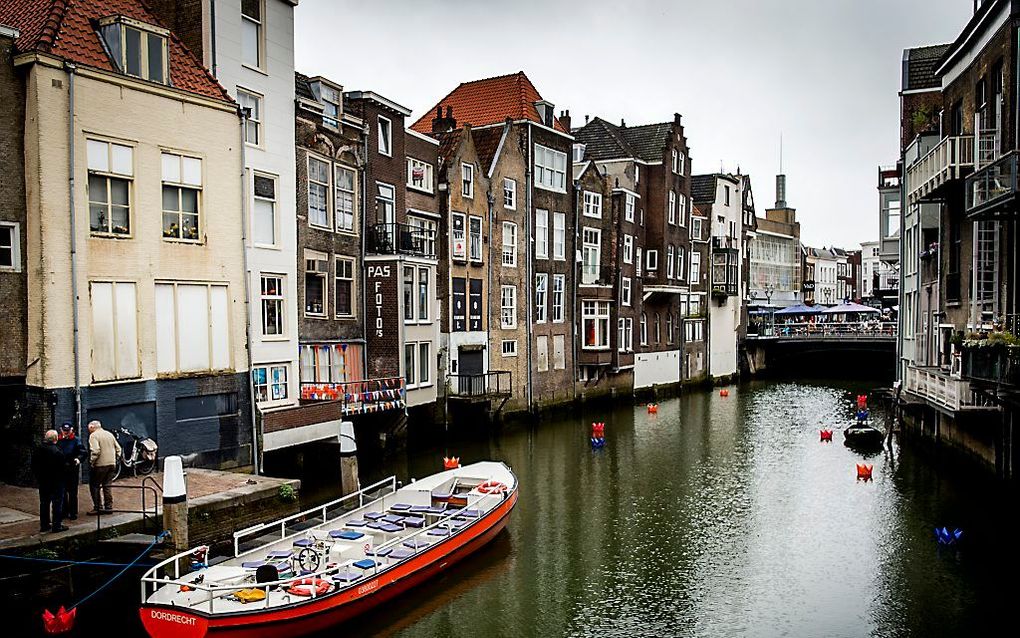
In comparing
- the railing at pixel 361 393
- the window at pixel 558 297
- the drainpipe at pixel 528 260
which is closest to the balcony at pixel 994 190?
the railing at pixel 361 393

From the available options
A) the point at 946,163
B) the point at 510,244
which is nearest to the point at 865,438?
the point at 946,163

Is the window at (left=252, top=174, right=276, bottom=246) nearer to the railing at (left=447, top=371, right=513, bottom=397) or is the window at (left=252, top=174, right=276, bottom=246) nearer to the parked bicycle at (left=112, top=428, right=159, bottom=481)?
the parked bicycle at (left=112, top=428, right=159, bottom=481)

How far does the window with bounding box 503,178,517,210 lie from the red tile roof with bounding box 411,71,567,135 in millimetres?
3301

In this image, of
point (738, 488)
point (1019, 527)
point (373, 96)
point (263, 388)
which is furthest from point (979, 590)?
point (373, 96)

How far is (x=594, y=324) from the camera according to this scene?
4825 cm

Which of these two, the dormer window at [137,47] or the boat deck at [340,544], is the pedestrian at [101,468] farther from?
the dormer window at [137,47]

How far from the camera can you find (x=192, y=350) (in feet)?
70.9

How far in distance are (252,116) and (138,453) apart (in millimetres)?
11006

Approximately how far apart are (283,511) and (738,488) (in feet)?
51.5

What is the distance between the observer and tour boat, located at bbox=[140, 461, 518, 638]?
1377 centimetres

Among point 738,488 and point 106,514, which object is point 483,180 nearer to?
point 738,488

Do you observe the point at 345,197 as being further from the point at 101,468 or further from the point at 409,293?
the point at 101,468

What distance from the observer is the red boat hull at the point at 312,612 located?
13.4 m

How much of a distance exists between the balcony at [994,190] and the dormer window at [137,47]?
2108cm
